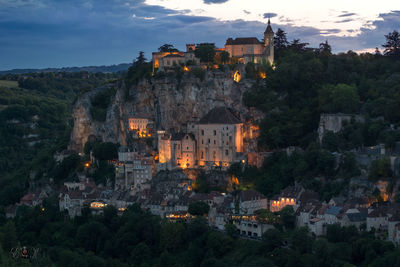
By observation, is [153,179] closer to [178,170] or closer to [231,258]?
[178,170]

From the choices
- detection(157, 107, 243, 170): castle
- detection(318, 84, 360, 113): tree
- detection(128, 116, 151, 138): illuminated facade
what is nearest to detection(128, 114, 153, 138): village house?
detection(128, 116, 151, 138): illuminated facade

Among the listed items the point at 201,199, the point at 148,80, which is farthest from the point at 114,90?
the point at 201,199

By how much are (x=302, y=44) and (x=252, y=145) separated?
1773 centimetres

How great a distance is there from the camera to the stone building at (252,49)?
7344 centimetres

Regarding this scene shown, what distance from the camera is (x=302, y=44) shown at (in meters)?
79.6

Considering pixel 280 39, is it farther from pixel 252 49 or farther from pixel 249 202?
pixel 249 202

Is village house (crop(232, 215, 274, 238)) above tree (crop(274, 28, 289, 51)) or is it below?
below

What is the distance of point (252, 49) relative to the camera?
73812mm

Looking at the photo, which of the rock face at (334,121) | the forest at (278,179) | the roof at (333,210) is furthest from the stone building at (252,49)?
the roof at (333,210)

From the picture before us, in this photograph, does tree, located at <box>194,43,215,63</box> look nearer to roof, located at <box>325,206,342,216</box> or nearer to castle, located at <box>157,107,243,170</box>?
castle, located at <box>157,107,243,170</box>

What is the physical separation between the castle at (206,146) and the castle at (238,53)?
344 inches

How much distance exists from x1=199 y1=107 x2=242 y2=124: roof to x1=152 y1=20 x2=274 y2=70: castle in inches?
271

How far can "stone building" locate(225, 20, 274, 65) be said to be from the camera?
7344 cm

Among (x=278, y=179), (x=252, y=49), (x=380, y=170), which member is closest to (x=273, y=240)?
(x=380, y=170)
